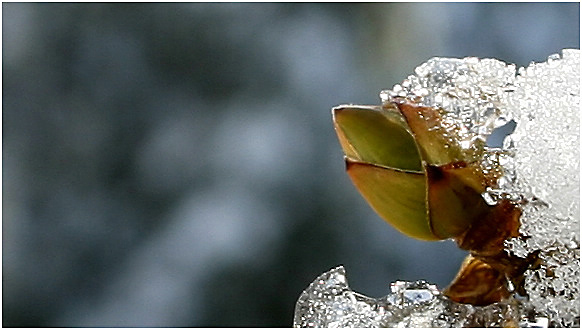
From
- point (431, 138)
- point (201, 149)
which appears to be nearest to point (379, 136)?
point (431, 138)

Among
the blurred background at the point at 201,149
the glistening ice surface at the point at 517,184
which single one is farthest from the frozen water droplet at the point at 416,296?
the blurred background at the point at 201,149

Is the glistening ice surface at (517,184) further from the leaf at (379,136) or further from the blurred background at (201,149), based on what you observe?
the blurred background at (201,149)

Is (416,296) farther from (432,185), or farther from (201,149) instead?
(201,149)

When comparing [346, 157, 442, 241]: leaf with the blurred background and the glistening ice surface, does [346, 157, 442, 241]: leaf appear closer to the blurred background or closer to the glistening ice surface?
the glistening ice surface

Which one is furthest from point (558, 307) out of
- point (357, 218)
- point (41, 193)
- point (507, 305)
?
point (41, 193)

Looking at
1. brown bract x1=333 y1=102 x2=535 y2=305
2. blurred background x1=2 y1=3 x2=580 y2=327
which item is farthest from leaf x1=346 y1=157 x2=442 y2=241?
blurred background x1=2 y1=3 x2=580 y2=327
